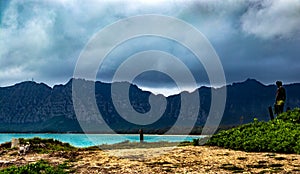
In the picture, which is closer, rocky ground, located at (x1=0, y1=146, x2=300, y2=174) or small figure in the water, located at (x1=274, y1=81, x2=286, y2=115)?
rocky ground, located at (x1=0, y1=146, x2=300, y2=174)

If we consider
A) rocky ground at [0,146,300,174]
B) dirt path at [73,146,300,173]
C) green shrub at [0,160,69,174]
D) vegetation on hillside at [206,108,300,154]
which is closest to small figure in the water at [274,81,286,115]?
vegetation on hillside at [206,108,300,154]

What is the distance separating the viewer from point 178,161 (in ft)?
58.1

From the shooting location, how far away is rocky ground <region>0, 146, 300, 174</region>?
1568cm

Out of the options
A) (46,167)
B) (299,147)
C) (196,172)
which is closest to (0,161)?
(46,167)

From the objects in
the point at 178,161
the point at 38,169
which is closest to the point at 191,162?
the point at 178,161

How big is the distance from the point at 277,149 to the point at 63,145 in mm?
16705

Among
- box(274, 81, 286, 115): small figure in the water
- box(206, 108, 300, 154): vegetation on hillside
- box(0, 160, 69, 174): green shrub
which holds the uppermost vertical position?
box(274, 81, 286, 115): small figure in the water

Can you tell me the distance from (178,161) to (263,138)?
668cm

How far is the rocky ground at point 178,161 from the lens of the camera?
51.4 feet

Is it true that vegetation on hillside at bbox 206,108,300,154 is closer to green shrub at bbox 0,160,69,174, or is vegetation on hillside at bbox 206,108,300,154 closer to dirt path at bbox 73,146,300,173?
dirt path at bbox 73,146,300,173

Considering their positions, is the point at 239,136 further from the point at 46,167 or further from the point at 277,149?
the point at 46,167

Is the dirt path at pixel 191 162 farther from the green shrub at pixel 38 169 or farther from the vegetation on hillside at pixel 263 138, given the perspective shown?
the vegetation on hillside at pixel 263 138

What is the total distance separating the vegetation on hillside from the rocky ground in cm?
109

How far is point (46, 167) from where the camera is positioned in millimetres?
16406
